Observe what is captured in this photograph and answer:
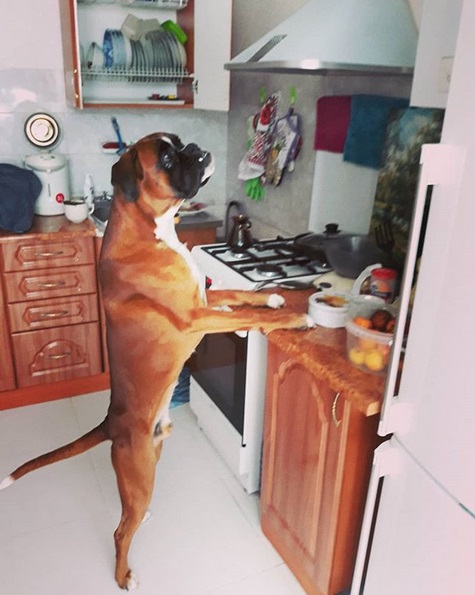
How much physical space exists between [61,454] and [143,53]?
80.4 inches

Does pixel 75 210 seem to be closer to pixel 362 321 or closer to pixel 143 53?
pixel 143 53

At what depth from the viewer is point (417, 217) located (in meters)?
1.04

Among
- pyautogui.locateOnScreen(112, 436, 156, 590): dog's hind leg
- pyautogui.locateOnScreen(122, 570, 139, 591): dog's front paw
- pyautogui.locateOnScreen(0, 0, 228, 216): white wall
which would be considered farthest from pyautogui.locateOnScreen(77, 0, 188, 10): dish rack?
pyautogui.locateOnScreen(122, 570, 139, 591): dog's front paw

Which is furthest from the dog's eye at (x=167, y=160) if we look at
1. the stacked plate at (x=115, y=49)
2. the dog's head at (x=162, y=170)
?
the stacked plate at (x=115, y=49)

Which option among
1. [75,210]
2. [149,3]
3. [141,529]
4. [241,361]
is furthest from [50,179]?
[141,529]

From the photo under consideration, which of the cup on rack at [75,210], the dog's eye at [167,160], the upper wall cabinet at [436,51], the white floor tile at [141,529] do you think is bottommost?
the white floor tile at [141,529]

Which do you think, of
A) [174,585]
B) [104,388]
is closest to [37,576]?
[174,585]

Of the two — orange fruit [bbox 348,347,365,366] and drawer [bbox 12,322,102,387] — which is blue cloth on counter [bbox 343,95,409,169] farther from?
drawer [bbox 12,322,102,387]

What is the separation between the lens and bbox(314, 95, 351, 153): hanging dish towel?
2084mm

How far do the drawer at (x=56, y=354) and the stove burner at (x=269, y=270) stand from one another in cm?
113

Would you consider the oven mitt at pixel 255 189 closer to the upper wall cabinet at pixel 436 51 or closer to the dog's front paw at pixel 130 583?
the upper wall cabinet at pixel 436 51

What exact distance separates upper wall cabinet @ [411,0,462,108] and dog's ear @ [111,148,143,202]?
2.50ft

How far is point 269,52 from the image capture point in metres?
1.68

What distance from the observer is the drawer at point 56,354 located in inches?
104
